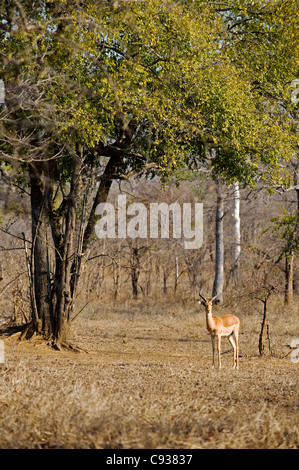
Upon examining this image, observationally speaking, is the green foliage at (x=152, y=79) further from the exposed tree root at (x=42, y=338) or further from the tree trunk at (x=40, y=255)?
the exposed tree root at (x=42, y=338)

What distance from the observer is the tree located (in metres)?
10.9

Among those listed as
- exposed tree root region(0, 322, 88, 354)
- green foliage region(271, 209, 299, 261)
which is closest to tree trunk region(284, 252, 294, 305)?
green foliage region(271, 209, 299, 261)

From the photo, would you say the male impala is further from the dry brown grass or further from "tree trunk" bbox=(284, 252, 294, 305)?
"tree trunk" bbox=(284, 252, 294, 305)

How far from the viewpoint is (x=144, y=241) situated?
2833 centimetres

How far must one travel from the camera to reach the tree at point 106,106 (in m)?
10.9

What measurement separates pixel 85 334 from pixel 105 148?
5786mm

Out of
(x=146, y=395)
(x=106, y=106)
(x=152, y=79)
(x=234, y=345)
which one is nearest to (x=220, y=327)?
(x=234, y=345)

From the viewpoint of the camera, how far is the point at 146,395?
7547 mm

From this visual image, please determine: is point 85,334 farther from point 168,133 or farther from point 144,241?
point 144,241

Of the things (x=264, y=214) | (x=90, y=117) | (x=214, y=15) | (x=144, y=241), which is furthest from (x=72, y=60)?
(x=264, y=214)

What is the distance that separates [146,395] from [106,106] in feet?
19.2

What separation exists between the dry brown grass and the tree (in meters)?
2.29
